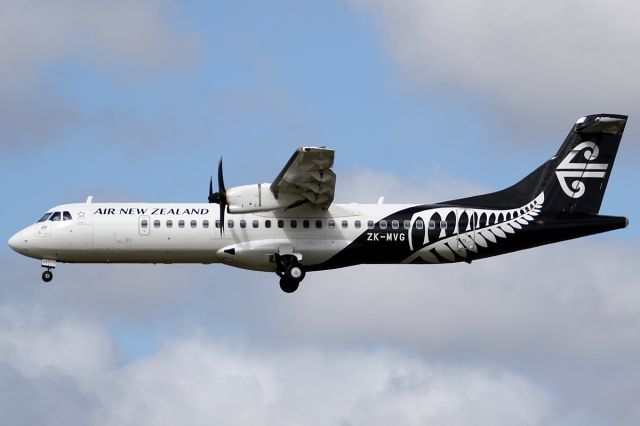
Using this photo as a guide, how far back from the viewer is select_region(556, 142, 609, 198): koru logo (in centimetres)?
4138

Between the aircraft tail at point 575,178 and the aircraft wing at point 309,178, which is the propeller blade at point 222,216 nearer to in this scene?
the aircraft wing at point 309,178

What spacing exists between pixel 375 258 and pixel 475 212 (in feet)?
11.4

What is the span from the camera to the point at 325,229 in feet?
133

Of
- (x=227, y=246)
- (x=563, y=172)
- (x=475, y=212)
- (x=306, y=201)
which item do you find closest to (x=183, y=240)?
(x=227, y=246)

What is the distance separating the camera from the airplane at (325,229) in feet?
131

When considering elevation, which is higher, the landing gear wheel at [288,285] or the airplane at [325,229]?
the airplane at [325,229]

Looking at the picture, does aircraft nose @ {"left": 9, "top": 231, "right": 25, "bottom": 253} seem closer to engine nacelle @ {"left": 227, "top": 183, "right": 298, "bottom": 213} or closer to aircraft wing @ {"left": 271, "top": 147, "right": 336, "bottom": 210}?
engine nacelle @ {"left": 227, "top": 183, "right": 298, "bottom": 213}

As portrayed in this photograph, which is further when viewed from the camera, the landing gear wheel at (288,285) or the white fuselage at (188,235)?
the landing gear wheel at (288,285)

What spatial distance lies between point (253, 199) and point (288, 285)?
345cm

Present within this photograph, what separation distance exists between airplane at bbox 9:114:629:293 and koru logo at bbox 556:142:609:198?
0.03 meters

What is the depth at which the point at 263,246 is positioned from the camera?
132ft

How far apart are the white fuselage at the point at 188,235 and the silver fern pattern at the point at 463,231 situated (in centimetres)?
156

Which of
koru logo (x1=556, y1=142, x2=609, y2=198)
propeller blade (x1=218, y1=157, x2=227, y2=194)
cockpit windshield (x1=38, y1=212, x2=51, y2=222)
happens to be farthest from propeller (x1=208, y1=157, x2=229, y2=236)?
koru logo (x1=556, y1=142, x2=609, y2=198)

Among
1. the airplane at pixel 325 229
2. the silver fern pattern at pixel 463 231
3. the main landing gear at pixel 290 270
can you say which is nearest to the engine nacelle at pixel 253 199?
the airplane at pixel 325 229
